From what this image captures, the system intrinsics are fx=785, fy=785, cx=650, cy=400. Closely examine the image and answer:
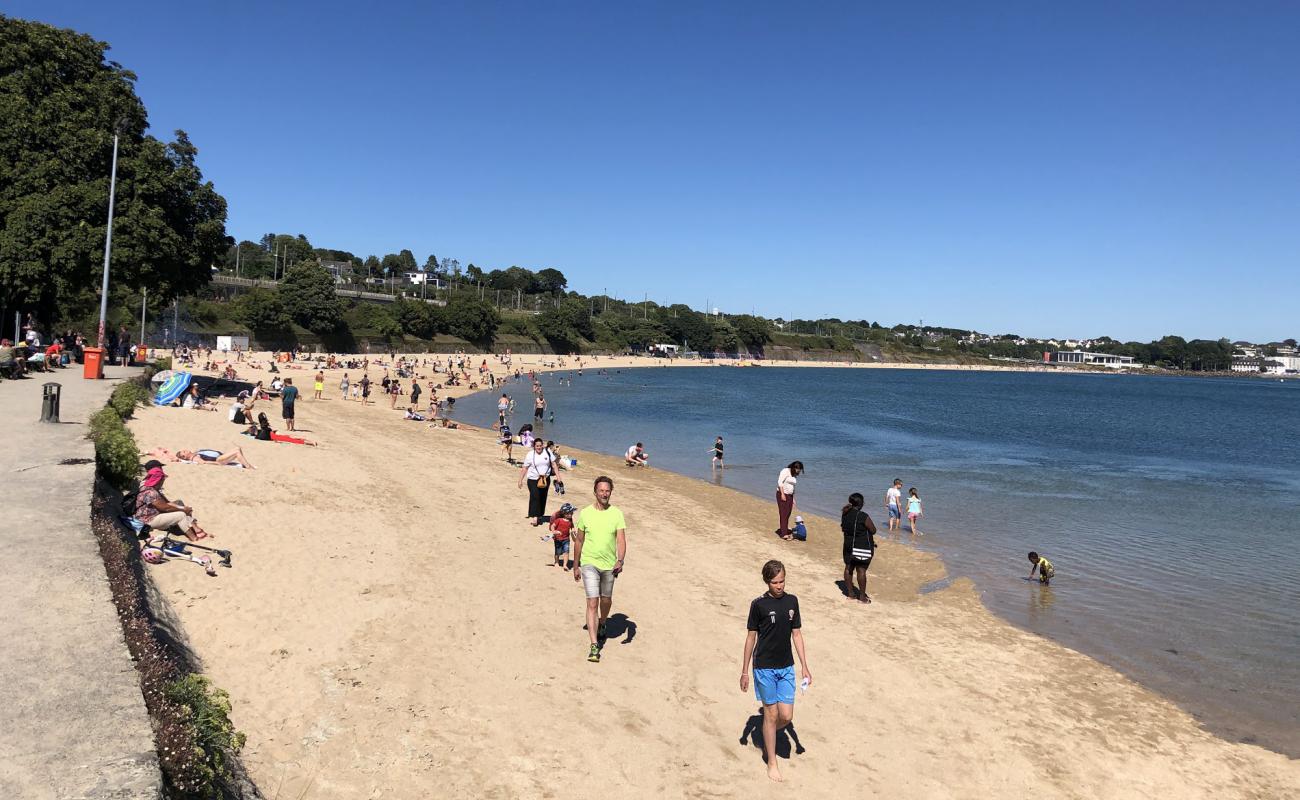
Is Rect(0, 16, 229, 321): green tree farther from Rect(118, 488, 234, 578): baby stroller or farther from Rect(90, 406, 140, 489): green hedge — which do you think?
Rect(118, 488, 234, 578): baby stroller

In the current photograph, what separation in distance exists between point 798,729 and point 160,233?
25.6 meters

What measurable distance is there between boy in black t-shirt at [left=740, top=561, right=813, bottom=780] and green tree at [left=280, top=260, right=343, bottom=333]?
3447 inches

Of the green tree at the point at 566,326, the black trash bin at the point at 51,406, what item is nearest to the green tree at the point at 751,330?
the green tree at the point at 566,326

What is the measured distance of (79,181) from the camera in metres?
24.3

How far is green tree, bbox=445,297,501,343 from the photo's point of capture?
106m

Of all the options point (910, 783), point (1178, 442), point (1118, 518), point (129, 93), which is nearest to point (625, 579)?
point (910, 783)

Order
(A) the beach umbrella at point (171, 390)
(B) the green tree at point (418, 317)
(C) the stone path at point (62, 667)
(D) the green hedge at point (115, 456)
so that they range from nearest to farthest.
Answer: (C) the stone path at point (62, 667) → (D) the green hedge at point (115, 456) → (A) the beach umbrella at point (171, 390) → (B) the green tree at point (418, 317)

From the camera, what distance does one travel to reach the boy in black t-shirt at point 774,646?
5953 millimetres

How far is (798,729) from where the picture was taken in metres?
7.22

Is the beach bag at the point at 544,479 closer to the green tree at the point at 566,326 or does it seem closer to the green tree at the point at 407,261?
the green tree at the point at 566,326

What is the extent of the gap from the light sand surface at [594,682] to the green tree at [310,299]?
78280mm

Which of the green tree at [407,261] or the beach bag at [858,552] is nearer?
the beach bag at [858,552]

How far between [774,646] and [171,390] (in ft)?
68.9

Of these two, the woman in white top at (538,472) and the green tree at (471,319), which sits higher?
the green tree at (471,319)
